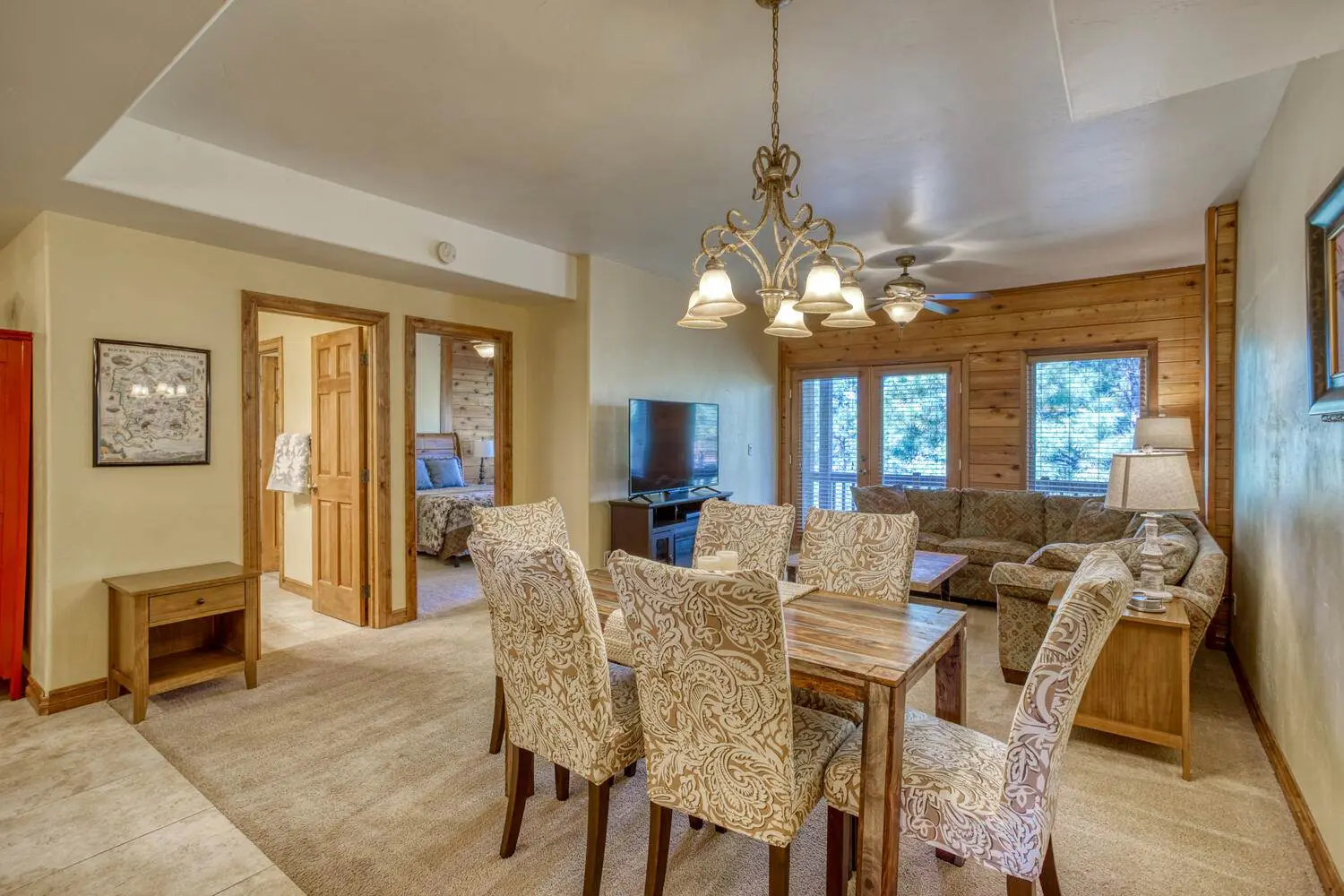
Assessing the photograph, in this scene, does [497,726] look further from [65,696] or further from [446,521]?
[446,521]

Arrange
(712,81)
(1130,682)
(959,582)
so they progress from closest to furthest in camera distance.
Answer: (712,81), (1130,682), (959,582)

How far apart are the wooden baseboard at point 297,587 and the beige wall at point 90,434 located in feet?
4.98

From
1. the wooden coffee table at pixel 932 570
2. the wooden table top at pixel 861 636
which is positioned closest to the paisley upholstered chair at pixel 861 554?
the wooden table top at pixel 861 636

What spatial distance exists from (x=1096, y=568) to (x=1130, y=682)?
4.81 ft

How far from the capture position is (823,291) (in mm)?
2152

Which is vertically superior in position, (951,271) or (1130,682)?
(951,271)

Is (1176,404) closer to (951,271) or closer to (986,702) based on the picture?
(951,271)

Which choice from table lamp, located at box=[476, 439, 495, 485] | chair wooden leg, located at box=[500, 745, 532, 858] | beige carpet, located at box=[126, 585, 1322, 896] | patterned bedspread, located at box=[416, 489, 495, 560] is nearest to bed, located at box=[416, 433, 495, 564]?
patterned bedspread, located at box=[416, 489, 495, 560]

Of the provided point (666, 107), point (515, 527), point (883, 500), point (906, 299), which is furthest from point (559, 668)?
point (883, 500)

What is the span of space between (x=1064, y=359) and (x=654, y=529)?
12.9 feet

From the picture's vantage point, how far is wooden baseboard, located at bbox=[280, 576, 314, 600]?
5070 mm

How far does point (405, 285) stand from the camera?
14.6 feet

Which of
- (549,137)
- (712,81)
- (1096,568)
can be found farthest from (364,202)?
(1096,568)

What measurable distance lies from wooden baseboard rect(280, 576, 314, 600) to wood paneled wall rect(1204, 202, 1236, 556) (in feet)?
19.8
